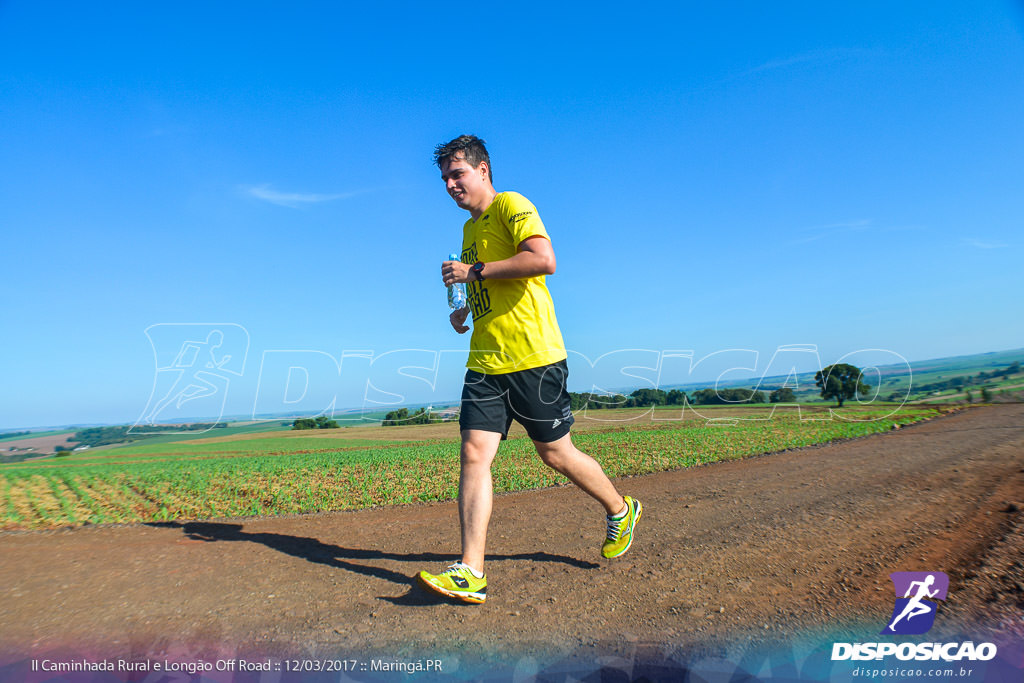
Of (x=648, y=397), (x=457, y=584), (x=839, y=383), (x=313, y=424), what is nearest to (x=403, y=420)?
(x=313, y=424)

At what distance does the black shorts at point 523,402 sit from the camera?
10.0 feet

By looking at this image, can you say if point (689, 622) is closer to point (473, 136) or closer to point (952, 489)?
point (473, 136)

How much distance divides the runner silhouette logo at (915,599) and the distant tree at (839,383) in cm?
2254

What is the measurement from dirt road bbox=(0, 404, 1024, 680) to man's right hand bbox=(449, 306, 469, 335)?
1.61 metres

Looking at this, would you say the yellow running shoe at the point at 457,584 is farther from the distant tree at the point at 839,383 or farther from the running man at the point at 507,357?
the distant tree at the point at 839,383

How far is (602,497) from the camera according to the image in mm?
3211

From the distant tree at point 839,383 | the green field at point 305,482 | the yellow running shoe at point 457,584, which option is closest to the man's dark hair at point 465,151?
the yellow running shoe at point 457,584

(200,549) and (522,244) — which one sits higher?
(522,244)

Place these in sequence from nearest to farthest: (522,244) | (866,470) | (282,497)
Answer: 1. (522,244)
2. (866,470)
3. (282,497)

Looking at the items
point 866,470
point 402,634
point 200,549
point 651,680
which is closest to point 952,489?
point 866,470

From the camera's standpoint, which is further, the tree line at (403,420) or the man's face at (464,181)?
the tree line at (403,420)

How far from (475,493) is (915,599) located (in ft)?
6.98

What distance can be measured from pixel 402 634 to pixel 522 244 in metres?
2.12

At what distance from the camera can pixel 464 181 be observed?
3.30 metres
